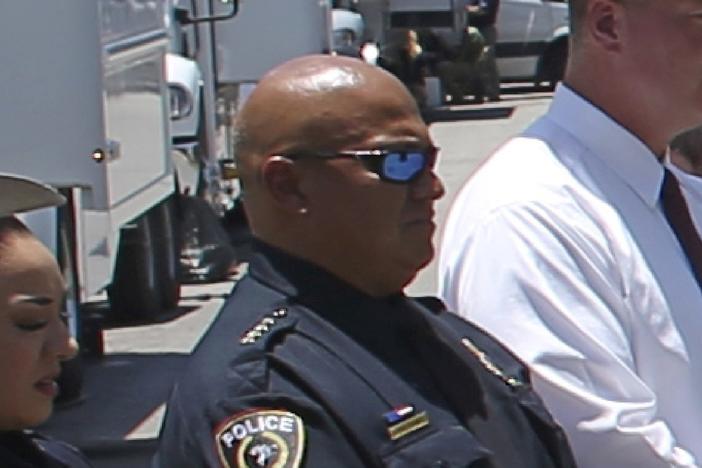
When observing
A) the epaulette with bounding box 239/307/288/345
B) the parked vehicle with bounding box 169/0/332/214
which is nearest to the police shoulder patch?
the epaulette with bounding box 239/307/288/345

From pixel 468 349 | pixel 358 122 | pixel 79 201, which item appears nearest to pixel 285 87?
pixel 358 122

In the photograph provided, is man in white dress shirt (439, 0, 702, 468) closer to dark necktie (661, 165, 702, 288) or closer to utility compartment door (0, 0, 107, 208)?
dark necktie (661, 165, 702, 288)

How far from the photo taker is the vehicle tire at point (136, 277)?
897 cm

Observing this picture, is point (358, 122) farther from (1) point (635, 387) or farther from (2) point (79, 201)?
(2) point (79, 201)

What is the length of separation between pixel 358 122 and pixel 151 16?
21.9 ft

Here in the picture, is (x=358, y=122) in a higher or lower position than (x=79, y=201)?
higher

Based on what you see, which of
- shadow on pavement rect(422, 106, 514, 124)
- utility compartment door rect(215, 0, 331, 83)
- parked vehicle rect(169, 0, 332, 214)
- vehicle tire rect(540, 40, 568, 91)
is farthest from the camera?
vehicle tire rect(540, 40, 568, 91)

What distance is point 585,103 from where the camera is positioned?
2.51m

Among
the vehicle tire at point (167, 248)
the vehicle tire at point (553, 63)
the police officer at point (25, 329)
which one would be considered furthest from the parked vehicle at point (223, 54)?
the vehicle tire at point (553, 63)

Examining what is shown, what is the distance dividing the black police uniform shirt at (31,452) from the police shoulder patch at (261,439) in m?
0.31

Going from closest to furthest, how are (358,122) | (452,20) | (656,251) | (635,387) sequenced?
(358,122), (635,387), (656,251), (452,20)

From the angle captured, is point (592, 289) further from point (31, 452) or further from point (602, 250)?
point (31, 452)

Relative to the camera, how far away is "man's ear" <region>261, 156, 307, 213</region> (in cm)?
195

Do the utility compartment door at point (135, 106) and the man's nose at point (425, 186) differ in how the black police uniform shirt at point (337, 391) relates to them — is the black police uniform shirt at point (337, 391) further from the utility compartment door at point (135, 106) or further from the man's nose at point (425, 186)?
the utility compartment door at point (135, 106)
